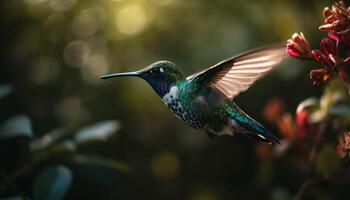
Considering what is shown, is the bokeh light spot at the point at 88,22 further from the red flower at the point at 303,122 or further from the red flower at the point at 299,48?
the red flower at the point at 299,48

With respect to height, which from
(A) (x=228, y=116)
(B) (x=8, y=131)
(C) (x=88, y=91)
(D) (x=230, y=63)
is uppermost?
(D) (x=230, y=63)

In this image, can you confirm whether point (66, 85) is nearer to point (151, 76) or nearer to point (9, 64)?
point (9, 64)

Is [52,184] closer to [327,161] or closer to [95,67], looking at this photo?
[327,161]

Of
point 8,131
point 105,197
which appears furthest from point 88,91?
point 8,131

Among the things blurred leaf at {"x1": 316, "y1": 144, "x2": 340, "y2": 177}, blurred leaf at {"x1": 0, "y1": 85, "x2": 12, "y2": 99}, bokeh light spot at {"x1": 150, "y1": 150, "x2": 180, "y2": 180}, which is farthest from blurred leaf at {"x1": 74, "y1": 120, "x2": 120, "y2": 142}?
bokeh light spot at {"x1": 150, "y1": 150, "x2": 180, "y2": 180}

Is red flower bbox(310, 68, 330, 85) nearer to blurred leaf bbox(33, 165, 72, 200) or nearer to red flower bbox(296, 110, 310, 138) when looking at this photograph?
red flower bbox(296, 110, 310, 138)

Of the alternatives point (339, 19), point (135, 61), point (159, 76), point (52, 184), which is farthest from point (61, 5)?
point (339, 19)

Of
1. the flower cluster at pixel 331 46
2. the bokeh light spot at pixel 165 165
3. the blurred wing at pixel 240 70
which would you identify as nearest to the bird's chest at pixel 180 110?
the blurred wing at pixel 240 70
